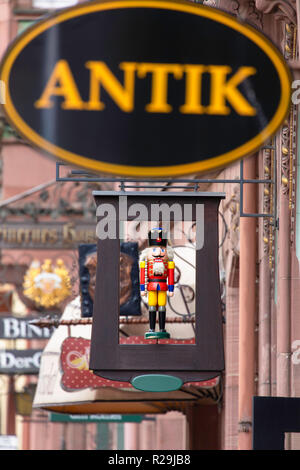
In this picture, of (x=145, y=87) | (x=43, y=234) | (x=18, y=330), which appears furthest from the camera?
(x=43, y=234)

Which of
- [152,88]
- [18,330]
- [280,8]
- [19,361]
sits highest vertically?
[280,8]

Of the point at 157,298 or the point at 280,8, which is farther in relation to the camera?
the point at 280,8

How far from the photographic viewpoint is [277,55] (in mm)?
7684

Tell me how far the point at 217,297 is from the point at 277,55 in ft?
12.7

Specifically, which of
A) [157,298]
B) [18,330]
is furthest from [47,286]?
[157,298]

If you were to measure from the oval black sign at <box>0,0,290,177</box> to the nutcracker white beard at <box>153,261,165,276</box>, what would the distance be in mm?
4683

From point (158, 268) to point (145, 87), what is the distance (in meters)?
4.85

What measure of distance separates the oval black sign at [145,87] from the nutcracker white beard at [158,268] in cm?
468

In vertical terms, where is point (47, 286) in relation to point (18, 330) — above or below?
above

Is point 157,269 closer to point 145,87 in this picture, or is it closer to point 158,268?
point 158,268

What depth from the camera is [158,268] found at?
12250mm

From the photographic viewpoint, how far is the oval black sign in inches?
293

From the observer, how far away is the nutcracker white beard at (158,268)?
40.1ft

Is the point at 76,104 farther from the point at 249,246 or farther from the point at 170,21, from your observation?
the point at 249,246
